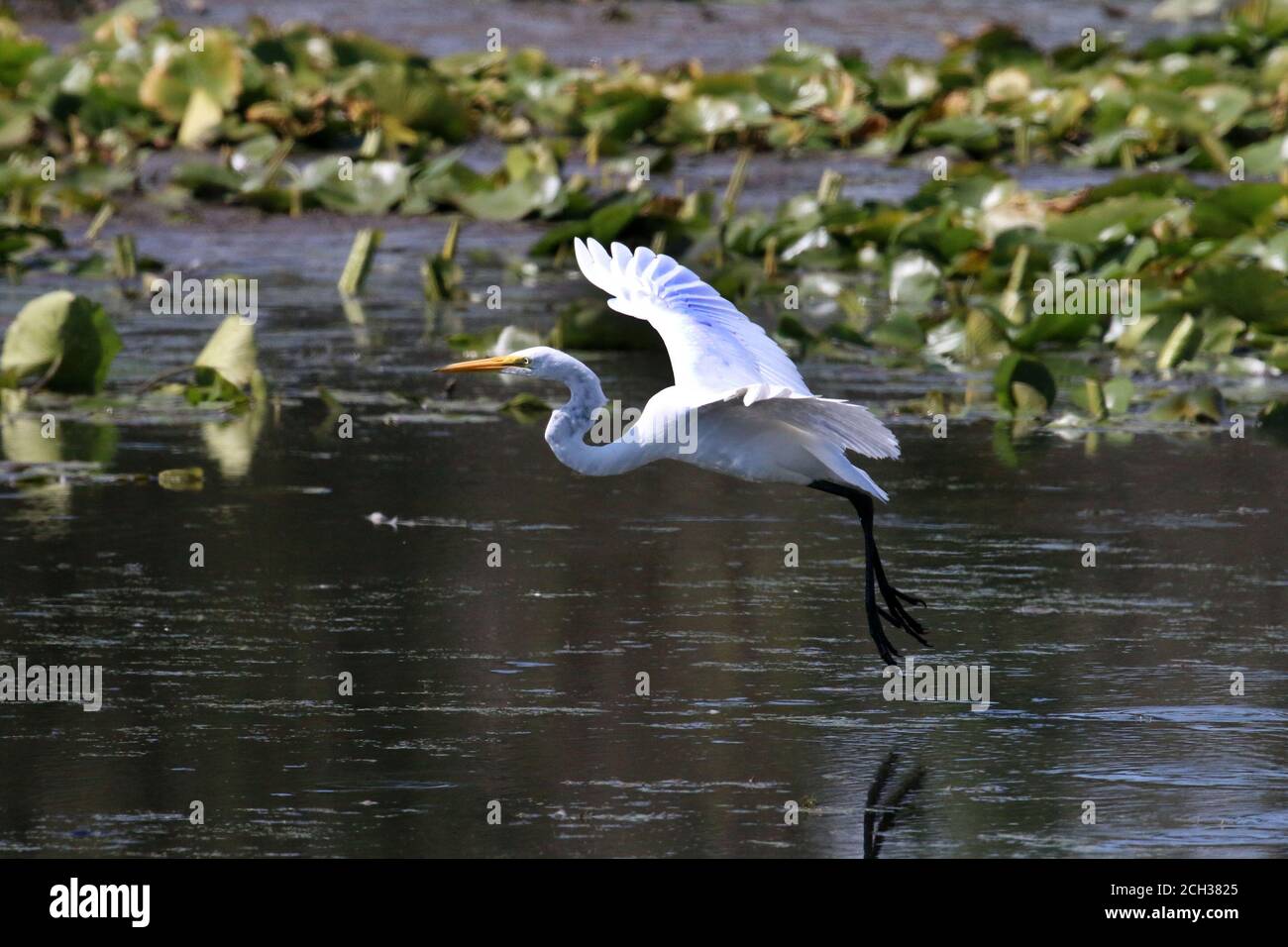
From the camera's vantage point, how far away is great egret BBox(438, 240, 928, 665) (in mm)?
7223

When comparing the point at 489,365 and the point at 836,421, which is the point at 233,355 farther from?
the point at 836,421

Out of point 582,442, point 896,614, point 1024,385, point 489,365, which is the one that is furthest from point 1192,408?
point 489,365

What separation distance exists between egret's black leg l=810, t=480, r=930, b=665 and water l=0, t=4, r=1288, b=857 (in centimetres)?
11

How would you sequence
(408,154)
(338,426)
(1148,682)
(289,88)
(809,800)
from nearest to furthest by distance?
(809,800) → (1148,682) → (338,426) → (408,154) → (289,88)

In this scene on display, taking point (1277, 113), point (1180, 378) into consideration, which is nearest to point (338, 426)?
point (1180, 378)

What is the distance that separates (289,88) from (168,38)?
2.63 m

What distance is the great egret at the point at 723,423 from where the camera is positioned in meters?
7.22

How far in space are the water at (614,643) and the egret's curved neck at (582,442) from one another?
2.17ft

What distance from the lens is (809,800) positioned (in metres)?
6.10

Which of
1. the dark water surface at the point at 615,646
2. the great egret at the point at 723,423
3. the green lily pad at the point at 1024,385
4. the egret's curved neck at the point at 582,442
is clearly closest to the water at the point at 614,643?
the dark water surface at the point at 615,646

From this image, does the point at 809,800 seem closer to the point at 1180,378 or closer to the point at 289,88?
the point at 1180,378

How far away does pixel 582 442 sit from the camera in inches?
291

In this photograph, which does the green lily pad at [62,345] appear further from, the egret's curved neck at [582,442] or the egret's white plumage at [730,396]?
the egret's curved neck at [582,442]

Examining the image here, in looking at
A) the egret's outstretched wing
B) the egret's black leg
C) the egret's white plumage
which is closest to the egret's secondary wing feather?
Answer: the egret's white plumage
